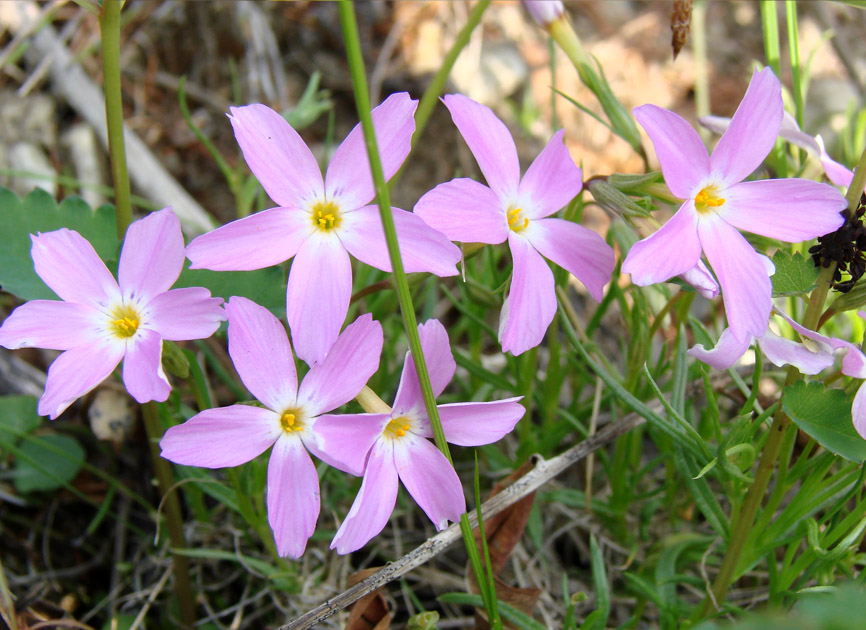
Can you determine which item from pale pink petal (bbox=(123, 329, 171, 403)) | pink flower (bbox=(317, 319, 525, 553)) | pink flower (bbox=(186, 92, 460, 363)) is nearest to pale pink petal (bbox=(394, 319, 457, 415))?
pink flower (bbox=(317, 319, 525, 553))

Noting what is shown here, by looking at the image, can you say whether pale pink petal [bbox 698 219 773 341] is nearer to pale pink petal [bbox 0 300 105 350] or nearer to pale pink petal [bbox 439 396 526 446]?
pale pink petal [bbox 439 396 526 446]

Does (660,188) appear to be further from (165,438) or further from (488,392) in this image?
(165,438)

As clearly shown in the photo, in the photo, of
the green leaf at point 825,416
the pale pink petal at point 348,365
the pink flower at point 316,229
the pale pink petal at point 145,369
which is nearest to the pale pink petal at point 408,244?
the pink flower at point 316,229

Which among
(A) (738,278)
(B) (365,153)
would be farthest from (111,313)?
(A) (738,278)

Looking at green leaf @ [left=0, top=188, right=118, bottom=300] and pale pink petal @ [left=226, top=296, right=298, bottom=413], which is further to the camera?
green leaf @ [left=0, top=188, right=118, bottom=300]

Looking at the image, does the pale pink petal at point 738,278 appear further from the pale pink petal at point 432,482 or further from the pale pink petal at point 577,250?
the pale pink petal at point 432,482

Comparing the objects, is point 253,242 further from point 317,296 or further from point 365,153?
point 365,153
